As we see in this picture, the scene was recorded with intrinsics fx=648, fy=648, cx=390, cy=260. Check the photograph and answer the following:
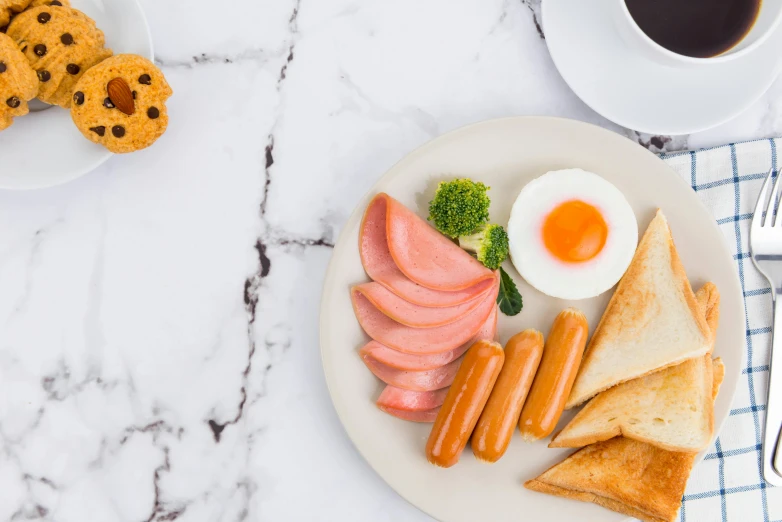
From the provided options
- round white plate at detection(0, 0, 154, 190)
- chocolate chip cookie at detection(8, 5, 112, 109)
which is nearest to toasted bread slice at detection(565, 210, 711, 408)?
round white plate at detection(0, 0, 154, 190)

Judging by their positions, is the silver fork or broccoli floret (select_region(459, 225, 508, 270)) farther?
the silver fork

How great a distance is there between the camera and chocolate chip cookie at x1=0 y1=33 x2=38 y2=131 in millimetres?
1985

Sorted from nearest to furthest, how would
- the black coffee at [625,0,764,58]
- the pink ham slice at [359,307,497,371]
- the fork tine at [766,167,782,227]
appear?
the black coffee at [625,0,764,58] → the pink ham slice at [359,307,497,371] → the fork tine at [766,167,782,227]

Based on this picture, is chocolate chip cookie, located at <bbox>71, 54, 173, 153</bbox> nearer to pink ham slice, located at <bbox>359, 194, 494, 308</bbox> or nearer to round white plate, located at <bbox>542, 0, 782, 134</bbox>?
pink ham slice, located at <bbox>359, 194, 494, 308</bbox>

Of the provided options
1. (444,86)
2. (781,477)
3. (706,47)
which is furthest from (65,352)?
(781,477)

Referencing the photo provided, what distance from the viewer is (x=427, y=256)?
7.32 ft

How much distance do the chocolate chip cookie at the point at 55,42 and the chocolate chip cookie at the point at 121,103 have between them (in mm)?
90

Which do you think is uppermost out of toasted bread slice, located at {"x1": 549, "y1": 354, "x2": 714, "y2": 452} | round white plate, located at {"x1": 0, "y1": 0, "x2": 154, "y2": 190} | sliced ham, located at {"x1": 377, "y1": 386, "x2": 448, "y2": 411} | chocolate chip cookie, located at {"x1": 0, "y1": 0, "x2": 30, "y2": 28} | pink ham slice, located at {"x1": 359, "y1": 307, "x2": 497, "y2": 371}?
chocolate chip cookie, located at {"x1": 0, "y1": 0, "x2": 30, "y2": 28}

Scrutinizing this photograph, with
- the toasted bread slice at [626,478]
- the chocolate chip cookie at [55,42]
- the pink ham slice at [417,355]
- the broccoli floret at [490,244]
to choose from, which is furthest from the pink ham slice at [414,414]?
the chocolate chip cookie at [55,42]

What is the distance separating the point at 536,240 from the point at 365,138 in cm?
75

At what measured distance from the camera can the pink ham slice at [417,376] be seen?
2.21m

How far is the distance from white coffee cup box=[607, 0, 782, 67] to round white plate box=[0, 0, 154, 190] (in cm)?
158

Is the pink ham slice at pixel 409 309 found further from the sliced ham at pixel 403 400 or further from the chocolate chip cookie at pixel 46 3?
the chocolate chip cookie at pixel 46 3

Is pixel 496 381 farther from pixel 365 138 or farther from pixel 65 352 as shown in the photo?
pixel 65 352
